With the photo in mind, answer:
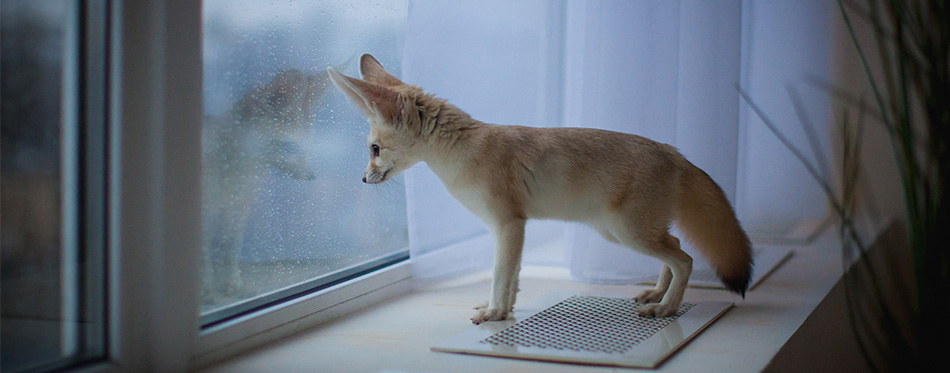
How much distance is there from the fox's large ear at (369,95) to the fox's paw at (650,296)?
858 mm

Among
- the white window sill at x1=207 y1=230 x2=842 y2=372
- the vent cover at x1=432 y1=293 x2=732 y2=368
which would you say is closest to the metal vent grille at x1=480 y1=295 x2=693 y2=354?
the vent cover at x1=432 y1=293 x2=732 y2=368

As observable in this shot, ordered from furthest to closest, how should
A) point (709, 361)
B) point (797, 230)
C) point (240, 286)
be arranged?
1. point (797, 230)
2. point (240, 286)
3. point (709, 361)

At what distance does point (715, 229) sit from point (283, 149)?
1115 mm

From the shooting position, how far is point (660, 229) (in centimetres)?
179

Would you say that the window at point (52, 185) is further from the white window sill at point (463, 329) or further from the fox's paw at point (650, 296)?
the fox's paw at point (650, 296)

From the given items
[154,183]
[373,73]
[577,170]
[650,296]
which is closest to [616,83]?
[577,170]

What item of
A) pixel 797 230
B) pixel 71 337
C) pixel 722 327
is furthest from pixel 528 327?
pixel 797 230

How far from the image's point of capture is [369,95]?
168cm

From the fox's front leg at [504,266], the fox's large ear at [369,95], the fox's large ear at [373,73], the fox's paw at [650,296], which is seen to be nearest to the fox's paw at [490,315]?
the fox's front leg at [504,266]

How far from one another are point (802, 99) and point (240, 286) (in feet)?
9.65

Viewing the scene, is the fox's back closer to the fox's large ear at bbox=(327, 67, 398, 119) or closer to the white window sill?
the fox's large ear at bbox=(327, 67, 398, 119)

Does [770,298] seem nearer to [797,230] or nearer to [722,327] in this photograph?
[722,327]

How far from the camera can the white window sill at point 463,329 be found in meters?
1.46

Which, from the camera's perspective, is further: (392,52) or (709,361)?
(392,52)
